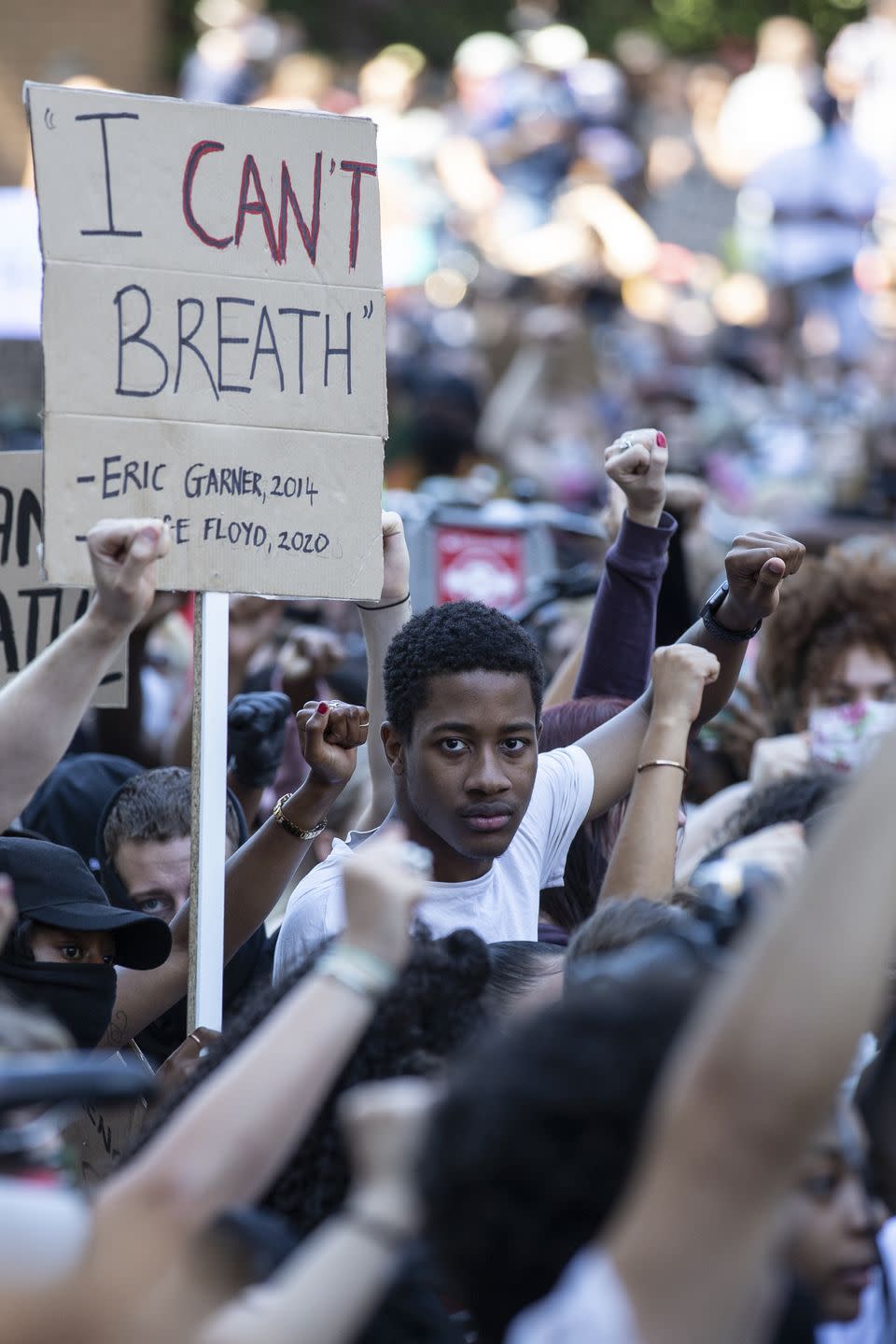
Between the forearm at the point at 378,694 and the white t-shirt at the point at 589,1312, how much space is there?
192cm

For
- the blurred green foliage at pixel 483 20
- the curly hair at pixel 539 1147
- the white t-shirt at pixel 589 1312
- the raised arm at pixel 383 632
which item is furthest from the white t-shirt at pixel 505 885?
the blurred green foliage at pixel 483 20

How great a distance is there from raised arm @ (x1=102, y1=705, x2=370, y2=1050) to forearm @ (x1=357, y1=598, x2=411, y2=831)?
0.72 ft

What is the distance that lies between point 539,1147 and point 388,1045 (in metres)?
0.52

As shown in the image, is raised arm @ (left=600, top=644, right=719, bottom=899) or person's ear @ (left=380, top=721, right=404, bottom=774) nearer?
raised arm @ (left=600, top=644, right=719, bottom=899)

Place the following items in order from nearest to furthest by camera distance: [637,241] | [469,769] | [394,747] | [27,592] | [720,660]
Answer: [469,769], [394,747], [720,660], [27,592], [637,241]

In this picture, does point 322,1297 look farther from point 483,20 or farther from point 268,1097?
point 483,20

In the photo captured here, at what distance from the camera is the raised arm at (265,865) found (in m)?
3.13

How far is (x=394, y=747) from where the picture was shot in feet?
10.4

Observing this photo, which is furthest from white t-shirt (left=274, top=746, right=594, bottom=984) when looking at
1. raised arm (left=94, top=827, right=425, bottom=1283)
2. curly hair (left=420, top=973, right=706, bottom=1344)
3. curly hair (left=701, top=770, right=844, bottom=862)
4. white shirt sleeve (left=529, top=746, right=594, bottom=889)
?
curly hair (left=420, top=973, right=706, bottom=1344)

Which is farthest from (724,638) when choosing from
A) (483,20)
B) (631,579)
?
(483,20)

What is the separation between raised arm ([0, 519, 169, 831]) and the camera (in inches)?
94.1

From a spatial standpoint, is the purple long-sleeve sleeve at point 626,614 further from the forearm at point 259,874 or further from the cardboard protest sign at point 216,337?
the forearm at point 259,874

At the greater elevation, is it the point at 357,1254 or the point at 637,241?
the point at 637,241

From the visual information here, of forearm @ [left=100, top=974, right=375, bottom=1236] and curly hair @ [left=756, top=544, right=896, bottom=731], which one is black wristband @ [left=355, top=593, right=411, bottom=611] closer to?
curly hair @ [left=756, top=544, right=896, bottom=731]
